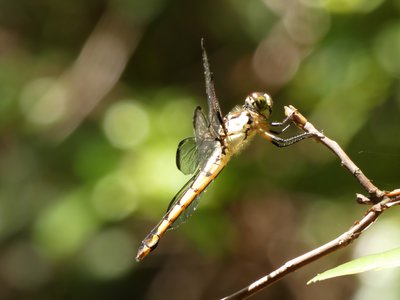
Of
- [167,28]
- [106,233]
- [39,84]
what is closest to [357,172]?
[106,233]

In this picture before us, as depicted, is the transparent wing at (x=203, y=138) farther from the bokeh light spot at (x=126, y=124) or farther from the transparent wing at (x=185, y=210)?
the bokeh light spot at (x=126, y=124)

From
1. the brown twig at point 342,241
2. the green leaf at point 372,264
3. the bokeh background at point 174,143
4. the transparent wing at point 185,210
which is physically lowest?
the green leaf at point 372,264

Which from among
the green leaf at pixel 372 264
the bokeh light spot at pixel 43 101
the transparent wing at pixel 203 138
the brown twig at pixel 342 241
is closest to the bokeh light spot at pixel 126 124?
the bokeh light spot at pixel 43 101

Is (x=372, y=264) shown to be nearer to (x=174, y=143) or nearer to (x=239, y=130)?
(x=239, y=130)

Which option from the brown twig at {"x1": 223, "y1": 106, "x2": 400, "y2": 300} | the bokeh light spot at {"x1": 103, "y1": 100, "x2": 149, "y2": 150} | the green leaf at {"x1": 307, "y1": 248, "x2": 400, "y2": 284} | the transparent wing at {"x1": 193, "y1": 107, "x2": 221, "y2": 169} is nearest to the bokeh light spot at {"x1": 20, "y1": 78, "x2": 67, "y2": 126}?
the bokeh light spot at {"x1": 103, "y1": 100, "x2": 149, "y2": 150}

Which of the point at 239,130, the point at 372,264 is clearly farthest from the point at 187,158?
the point at 372,264
